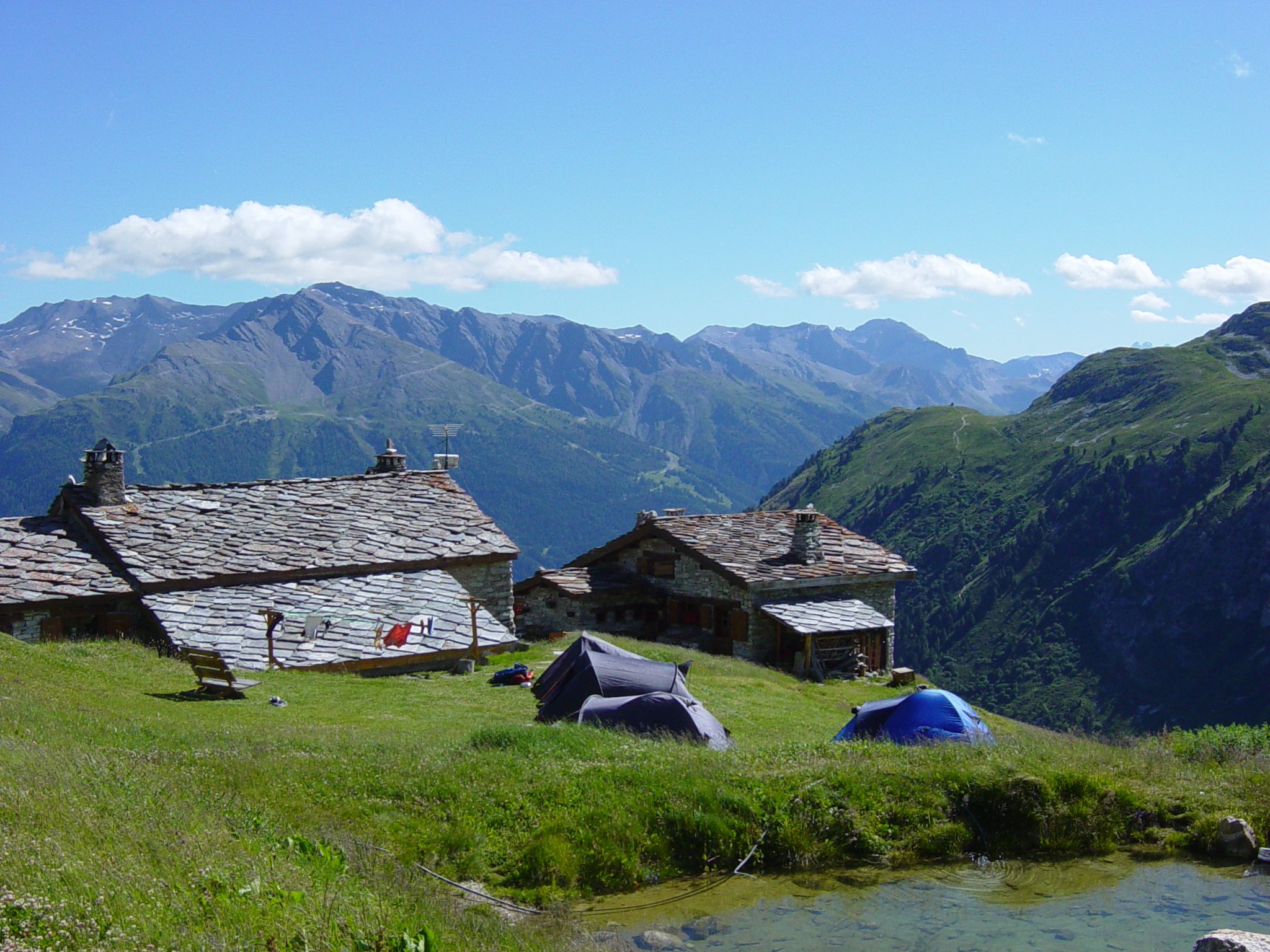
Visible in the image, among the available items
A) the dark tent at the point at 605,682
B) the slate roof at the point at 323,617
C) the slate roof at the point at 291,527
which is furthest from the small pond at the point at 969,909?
the slate roof at the point at 291,527

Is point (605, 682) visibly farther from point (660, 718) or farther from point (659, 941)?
point (659, 941)

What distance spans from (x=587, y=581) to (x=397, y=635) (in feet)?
46.3

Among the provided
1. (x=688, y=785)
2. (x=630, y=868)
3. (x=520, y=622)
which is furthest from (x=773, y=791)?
(x=520, y=622)

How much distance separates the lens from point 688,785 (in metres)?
14.1

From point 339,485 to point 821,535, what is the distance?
18.3 meters

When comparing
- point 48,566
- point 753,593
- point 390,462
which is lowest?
point 753,593

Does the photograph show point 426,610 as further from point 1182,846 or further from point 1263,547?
point 1263,547

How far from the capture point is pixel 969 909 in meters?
12.5

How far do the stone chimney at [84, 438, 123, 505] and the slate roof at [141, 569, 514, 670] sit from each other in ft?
17.3

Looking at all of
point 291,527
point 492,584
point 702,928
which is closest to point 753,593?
point 492,584

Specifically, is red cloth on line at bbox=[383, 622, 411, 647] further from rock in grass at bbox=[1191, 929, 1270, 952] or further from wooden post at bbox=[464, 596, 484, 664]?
rock in grass at bbox=[1191, 929, 1270, 952]

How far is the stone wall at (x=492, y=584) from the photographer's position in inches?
1348

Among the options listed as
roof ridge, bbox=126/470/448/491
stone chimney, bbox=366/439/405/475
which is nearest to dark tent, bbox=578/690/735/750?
roof ridge, bbox=126/470/448/491

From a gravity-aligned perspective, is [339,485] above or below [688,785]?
above
